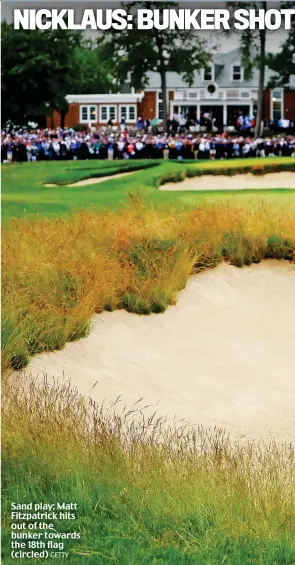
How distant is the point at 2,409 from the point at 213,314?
6.02 m

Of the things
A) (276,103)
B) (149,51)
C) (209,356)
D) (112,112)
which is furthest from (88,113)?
(209,356)

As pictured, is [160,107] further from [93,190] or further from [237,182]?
[93,190]

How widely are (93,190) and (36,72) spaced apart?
105 feet

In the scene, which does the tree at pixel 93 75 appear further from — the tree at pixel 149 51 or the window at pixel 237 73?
the tree at pixel 149 51

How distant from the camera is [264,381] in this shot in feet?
39.1

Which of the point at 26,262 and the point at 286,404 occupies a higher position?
the point at 26,262

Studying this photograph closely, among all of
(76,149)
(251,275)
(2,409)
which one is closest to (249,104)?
(76,149)

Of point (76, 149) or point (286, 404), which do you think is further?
point (76, 149)

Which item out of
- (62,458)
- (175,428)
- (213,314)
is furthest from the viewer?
(213,314)

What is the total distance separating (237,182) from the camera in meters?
30.6

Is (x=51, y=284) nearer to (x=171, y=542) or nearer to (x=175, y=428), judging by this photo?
(x=175, y=428)

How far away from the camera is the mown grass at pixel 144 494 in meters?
6.37

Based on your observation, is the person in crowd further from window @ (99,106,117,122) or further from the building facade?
window @ (99,106,117,122)

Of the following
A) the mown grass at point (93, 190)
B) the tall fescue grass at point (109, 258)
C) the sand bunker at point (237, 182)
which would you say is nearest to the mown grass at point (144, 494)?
the tall fescue grass at point (109, 258)
